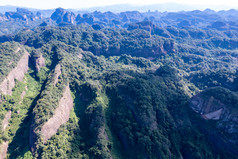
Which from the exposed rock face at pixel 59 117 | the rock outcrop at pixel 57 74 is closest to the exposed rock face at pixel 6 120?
the exposed rock face at pixel 59 117

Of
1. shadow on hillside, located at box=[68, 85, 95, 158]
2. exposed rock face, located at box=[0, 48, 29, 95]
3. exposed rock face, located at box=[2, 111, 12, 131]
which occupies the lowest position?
shadow on hillside, located at box=[68, 85, 95, 158]

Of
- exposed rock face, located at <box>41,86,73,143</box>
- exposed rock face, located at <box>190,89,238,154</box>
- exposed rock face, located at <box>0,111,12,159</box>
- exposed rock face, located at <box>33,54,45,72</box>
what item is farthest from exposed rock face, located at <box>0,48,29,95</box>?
exposed rock face, located at <box>190,89,238,154</box>

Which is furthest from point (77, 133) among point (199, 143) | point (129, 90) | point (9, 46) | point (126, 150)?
point (9, 46)

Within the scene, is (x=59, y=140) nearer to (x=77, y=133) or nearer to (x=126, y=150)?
(x=77, y=133)

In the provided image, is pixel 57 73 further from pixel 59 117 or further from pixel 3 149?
pixel 3 149

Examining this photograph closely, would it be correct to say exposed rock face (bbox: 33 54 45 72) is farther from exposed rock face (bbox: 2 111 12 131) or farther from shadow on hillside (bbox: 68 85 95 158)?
exposed rock face (bbox: 2 111 12 131)

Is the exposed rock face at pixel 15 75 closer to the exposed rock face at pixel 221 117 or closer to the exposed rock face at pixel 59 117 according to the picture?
the exposed rock face at pixel 59 117
